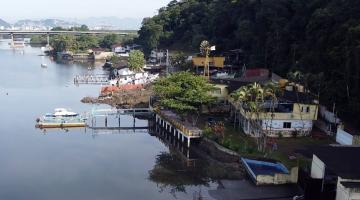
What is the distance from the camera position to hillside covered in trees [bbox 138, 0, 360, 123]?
120ft

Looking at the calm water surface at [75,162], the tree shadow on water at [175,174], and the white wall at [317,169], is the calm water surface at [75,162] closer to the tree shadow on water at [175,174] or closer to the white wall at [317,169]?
the tree shadow on water at [175,174]

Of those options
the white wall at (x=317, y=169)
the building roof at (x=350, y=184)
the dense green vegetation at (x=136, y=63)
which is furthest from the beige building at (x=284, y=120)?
the dense green vegetation at (x=136, y=63)

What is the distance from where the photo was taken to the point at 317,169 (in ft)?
87.7

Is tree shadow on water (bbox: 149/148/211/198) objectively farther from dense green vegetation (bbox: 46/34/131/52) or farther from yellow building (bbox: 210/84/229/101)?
dense green vegetation (bbox: 46/34/131/52)

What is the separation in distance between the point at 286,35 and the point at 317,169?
106 ft

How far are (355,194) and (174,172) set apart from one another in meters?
13.8

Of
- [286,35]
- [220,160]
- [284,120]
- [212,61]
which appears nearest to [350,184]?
[220,160]

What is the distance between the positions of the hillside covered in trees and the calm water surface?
44.6 ft

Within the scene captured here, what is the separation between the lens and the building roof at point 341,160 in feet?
76.7

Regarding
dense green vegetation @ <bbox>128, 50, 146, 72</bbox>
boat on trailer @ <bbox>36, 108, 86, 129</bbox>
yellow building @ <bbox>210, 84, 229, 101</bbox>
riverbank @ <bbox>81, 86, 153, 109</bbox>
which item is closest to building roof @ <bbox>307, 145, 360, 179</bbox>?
yellow building @ <bbox>210, 84, 229, 101</bbox>

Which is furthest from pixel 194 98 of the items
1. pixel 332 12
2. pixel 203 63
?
pixel 203 63

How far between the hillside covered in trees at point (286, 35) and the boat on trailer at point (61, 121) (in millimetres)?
20977

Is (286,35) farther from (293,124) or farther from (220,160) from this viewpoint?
(220,160)

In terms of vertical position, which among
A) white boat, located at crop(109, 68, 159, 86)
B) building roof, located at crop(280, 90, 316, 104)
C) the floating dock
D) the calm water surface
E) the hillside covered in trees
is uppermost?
the hillside covered in trees
